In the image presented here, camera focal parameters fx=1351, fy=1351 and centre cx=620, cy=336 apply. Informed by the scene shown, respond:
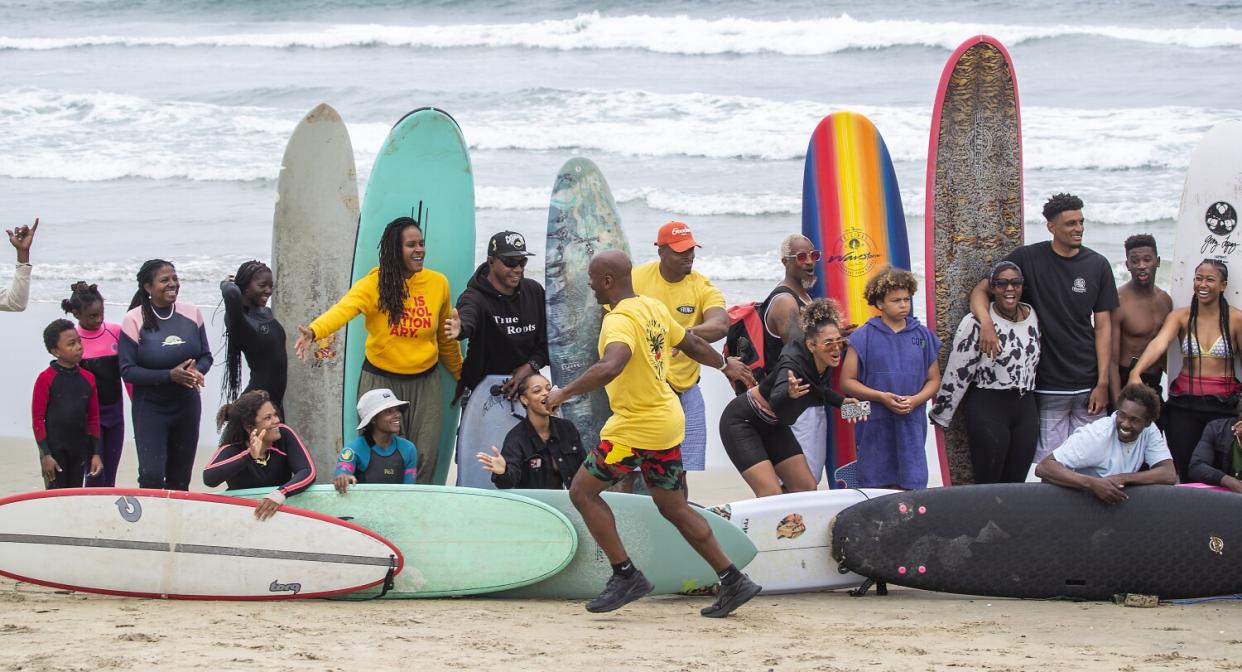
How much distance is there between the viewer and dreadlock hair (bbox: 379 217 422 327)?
5285 mm

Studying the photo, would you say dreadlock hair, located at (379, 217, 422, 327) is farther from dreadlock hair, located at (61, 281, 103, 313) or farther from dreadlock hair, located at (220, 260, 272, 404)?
dreadlock hair, located at (61, 281, 103, 313)

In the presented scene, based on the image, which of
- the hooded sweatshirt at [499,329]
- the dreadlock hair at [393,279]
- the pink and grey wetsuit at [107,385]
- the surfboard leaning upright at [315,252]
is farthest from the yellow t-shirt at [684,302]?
the pink and grey wetsuit at [107,385]

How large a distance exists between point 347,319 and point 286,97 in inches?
525

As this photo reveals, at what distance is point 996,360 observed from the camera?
5.37m

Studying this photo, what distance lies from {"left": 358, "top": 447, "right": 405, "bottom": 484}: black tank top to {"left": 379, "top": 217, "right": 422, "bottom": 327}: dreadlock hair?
585 mm

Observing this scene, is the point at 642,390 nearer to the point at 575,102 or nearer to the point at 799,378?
the point at 799,378

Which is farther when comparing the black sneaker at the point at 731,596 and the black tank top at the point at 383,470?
the black tank top at the point at 383,470

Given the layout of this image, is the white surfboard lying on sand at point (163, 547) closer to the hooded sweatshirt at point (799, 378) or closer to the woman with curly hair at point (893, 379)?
the hooded sweatshirt at point (799, 378)

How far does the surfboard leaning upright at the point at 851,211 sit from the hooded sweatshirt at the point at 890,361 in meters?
1.06

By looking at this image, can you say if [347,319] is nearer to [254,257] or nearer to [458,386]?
[458,386]

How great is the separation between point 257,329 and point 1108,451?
3389 millimetres

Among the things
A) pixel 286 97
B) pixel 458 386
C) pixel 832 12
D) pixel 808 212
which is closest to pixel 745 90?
pixel 832 12

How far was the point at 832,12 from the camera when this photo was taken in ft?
64.0

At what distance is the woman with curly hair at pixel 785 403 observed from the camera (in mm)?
5035
